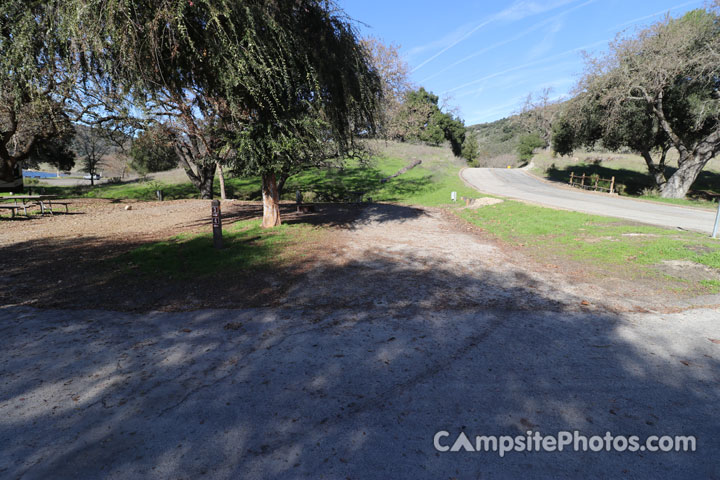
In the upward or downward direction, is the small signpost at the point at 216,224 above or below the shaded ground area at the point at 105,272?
above

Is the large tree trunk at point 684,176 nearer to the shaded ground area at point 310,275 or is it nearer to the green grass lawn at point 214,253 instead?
the shaded ground area at point 310,275

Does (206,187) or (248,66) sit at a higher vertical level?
(248,66)

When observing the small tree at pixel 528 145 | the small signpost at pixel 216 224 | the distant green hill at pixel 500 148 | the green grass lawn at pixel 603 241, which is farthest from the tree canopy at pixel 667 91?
the distant green hill at pixel 500 148

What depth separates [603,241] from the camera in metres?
9.12

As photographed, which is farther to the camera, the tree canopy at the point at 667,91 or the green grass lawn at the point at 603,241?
the tree canopy at the point at 667,91

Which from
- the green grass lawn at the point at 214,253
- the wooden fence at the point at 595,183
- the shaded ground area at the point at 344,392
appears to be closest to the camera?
the shaded ground area at the point at 344,392

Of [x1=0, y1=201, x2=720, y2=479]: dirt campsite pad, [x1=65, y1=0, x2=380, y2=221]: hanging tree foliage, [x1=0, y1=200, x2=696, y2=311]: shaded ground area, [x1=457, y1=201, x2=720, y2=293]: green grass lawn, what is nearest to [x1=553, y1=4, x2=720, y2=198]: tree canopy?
[x1=457, y1=201, x2=720, y2=293]: green grass lawn

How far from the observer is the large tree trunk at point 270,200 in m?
10.3

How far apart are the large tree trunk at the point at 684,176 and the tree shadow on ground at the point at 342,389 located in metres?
21.8

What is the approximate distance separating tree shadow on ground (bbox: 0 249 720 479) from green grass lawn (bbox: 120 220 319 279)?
2.25 m

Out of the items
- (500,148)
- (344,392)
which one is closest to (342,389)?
(344,392)

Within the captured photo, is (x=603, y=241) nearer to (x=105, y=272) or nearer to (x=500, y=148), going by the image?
(x=105, y=272)

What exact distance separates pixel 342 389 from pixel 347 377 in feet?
0.67

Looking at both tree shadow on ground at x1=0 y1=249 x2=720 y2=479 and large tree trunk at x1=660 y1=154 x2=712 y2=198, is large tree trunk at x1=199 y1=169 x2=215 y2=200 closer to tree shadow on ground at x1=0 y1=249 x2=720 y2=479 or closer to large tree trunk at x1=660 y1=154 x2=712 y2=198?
tree shadow on ground at x1=0 y1=249 x2=720 y2=479
